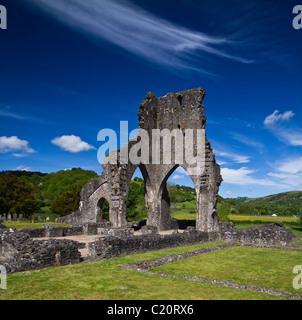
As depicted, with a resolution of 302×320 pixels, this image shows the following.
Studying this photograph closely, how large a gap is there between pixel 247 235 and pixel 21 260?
13649 mm

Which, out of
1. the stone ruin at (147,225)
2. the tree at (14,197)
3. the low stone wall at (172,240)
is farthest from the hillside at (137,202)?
the low stone wall at (172,240)

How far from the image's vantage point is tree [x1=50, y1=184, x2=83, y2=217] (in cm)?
4088

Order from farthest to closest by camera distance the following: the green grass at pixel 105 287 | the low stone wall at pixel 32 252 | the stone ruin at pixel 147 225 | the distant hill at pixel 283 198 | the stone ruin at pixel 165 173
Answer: the distant hill at pixel 283 198
the stone ruin at pixel 165 173
the stone ruin at pixel 147 225
the low stone wall at pixel 32 252
the green grass at pixel 105 287

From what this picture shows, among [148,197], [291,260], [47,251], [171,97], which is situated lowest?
[291,260]

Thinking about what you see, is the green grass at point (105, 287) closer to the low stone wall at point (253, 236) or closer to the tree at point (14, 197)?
the low stone wall at point (253, 236)

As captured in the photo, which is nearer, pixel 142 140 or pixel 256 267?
pixel 256 267

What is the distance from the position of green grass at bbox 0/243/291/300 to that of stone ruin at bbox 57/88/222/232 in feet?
38.9

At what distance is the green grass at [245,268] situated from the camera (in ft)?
27.6

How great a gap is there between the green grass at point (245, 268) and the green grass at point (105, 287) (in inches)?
52.9

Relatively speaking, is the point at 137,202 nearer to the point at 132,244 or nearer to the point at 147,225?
the point at 147,225

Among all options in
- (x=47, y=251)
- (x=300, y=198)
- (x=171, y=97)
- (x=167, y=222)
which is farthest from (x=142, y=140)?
(x=300, y=198)

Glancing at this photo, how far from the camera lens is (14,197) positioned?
37.2 meters

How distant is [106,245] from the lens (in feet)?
36.4
